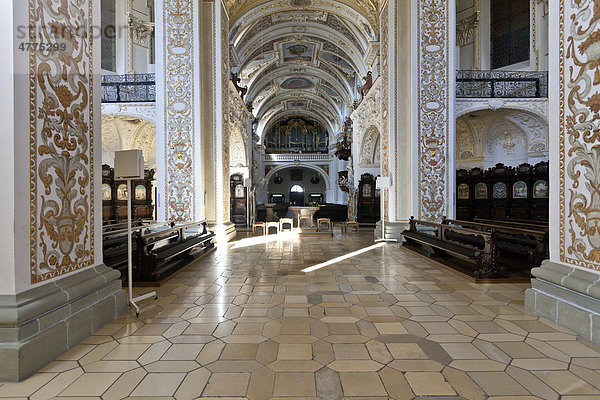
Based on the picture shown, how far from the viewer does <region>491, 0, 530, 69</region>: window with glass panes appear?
40.0 feet

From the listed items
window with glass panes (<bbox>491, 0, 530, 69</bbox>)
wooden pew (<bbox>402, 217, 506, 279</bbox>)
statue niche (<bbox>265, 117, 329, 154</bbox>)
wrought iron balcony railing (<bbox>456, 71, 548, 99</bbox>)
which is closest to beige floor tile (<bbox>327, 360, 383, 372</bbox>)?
wooden pew (<bbox>402, 217, 506, 279</bbox>)

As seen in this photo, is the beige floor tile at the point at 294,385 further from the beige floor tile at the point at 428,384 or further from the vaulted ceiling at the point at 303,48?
the vaulted ceiling at the point at 303,48

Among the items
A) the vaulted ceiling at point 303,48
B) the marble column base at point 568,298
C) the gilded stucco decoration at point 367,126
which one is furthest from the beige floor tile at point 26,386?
the gilded stucco decoration at point 367,126

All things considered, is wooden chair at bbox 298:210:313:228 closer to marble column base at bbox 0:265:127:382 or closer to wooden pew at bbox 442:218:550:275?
wooden pew at bbox 442:218:550:275

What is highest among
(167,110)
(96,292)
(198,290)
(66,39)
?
(167,110)

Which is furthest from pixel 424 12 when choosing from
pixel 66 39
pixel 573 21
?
pixel 66 39

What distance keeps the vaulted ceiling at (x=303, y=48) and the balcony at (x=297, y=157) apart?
4.34 metres

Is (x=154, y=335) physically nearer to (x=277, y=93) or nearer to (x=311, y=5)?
(x=311, y=5)

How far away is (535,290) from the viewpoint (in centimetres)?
314

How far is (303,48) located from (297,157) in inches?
508

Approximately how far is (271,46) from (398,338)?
17395 millimetres

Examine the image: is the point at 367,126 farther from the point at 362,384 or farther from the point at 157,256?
the point at 362,384

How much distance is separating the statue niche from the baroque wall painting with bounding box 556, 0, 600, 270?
2918cm

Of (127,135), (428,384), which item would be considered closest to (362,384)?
(428,384)
